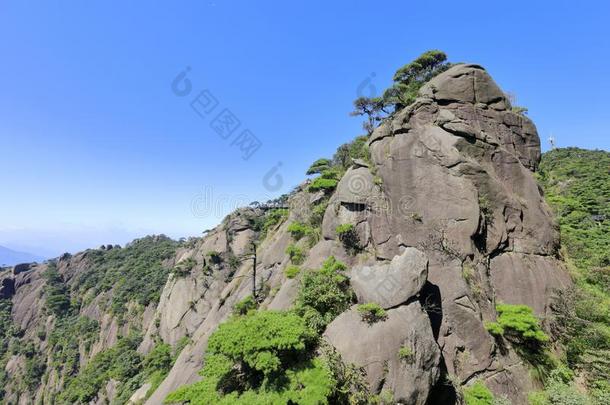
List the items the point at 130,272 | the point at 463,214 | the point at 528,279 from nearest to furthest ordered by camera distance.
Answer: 1. the point at 528,279
2. the point at 463,214
3. the point at 130,272

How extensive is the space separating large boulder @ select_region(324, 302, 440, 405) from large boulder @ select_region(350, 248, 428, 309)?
0.60 metres

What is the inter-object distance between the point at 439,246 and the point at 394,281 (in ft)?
15.8

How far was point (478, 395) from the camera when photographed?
1351 cm

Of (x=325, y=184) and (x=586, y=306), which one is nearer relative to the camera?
(x=586, y=306)

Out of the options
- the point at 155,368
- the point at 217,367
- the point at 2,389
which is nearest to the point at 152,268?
the point at 2,389

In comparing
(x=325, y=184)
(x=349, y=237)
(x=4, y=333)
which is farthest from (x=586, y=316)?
(x=4, y=333)

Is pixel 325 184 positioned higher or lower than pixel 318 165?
lower

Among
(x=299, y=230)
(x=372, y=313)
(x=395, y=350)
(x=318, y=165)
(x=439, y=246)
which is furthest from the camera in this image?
(x=318, y=165)

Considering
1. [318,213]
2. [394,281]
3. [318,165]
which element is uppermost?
[318,165]

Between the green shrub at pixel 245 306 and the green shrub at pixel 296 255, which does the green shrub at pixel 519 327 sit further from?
the green shrub at pixel 245 306

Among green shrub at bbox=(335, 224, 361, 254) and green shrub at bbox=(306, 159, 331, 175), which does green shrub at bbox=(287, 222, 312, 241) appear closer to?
green shrub at bbox=(335, 224, 361, 254)

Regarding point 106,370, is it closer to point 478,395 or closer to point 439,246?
point 478,395

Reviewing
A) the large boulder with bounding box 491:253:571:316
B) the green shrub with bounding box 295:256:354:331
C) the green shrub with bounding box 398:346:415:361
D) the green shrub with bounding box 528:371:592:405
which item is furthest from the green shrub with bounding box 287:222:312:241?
the green shrub with bounding box 528:371:592:405

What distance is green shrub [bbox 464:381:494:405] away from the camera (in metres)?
13.2
